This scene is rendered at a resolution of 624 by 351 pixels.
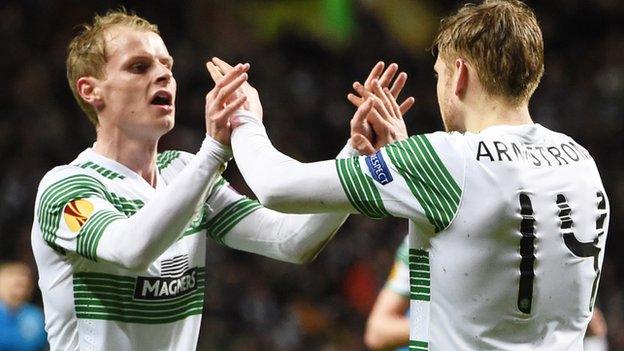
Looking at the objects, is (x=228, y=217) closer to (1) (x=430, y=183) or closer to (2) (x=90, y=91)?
(2) (x=90, y=91)

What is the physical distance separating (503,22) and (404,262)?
1922mm

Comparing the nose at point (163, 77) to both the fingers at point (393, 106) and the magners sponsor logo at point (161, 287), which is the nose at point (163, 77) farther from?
the fingers at point (393, 106)

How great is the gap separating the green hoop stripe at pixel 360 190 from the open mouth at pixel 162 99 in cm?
86

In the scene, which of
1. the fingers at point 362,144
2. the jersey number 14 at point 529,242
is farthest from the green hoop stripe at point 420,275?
the fingers at point 362,144

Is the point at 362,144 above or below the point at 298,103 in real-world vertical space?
below

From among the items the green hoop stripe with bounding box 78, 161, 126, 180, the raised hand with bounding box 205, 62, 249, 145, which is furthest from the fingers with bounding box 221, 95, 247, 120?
the green hoop stripe with bounding box 78, 161, 126, 180

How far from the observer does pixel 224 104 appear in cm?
334

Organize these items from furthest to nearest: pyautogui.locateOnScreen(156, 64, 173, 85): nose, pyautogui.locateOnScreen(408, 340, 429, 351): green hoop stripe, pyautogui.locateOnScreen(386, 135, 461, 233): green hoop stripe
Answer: pyautogui.locateOnScreen(156, 64, 173, 85): nose
pyautogui.locateOnScreen(408, 340, 429, 351): green hoop stripe
pyautogui.locateOnScreen(386, 135, 461, 233): green hoop stripe

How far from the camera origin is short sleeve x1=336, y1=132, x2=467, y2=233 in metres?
2.94

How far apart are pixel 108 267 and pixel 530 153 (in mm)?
1260

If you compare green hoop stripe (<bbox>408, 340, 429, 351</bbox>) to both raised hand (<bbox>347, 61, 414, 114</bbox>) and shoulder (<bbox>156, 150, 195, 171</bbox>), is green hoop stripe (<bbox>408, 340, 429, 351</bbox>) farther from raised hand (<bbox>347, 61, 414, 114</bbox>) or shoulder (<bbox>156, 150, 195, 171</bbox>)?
shoulder (<bbox>156, 150, 195, 171</bbox>)

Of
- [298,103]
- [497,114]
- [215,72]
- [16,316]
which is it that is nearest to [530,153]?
[497,114]

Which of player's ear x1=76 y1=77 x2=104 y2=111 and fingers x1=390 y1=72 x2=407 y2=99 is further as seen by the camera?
player's ear x1=76 y1=77 x2=104 y2=111

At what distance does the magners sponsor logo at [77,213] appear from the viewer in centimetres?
332
